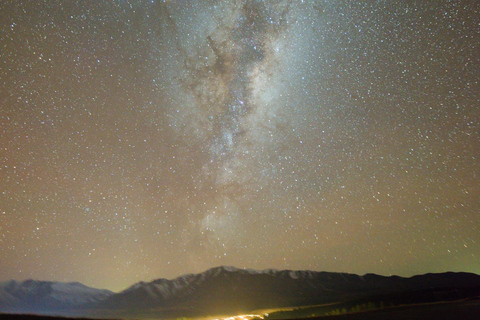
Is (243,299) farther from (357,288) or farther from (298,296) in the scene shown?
(357,288)

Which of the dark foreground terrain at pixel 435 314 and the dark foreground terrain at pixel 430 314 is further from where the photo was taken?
the dark foreground terrain at pixel 430 314

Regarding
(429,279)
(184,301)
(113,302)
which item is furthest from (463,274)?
(113,302)

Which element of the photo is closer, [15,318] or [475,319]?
[475,319]

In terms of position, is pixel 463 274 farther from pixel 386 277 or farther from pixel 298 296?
pixel 298 296

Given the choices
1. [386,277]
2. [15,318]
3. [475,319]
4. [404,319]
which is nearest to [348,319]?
[404,319]

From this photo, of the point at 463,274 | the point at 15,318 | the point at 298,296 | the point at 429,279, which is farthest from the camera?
the point at 298,296

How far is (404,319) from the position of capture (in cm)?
1306

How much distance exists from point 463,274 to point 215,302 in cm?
13159

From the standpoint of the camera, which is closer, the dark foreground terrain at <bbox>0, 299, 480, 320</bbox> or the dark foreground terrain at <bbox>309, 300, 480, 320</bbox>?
the dark foreground terrain at <bbox>309, 300, 480, 320</bbox>

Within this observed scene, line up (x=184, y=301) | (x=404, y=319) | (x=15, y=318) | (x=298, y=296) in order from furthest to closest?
(x=184, y=301), (x=298, y=296), (x=15, y=318), (x=404, y=319)

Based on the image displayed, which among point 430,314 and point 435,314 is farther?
point 430,314

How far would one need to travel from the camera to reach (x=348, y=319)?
51.5ft

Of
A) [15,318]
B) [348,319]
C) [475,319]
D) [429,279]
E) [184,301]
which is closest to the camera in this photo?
[475,319]

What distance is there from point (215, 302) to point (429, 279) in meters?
118
